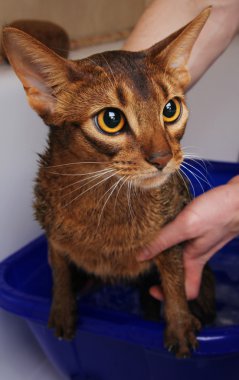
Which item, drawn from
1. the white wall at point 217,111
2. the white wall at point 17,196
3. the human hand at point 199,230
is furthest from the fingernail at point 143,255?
the white wall at point 217,111

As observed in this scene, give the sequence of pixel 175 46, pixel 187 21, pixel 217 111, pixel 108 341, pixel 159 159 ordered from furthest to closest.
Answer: pixel 217 111
pixel 187 21
pixel 108 341
pixel 175 46
pixel 159 159

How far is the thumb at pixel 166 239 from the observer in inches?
36.9

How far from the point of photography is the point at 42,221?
39.3 inches

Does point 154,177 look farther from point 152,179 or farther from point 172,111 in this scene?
point 172,111

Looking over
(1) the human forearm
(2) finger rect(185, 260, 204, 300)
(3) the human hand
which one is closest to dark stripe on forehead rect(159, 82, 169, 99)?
(3) the human hand

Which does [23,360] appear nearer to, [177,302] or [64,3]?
[177,302]

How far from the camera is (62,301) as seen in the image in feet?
3.31

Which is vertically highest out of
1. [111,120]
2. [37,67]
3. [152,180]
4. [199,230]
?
[37,67]

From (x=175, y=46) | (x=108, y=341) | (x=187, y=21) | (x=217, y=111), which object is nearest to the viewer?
(x=175, y=46)

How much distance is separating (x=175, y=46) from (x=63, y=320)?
0.54 m

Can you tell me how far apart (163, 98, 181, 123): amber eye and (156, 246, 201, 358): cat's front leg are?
0.26 m

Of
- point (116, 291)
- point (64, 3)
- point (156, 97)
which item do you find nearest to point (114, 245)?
point (156, 97)

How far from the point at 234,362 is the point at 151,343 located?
158 mm

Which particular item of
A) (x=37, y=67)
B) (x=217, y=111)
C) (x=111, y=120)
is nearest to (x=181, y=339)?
(x=111, y=120)
